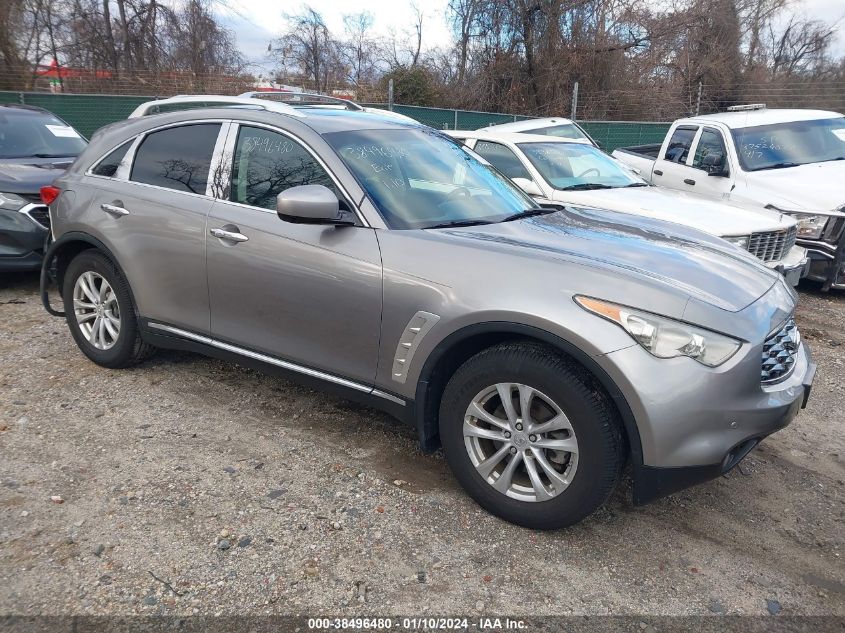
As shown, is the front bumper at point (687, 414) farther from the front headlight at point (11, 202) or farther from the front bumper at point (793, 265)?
the front headlight at point (11, 202)

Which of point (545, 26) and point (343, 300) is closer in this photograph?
point (343, 300)

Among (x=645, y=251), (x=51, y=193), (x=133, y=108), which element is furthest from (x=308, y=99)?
(x=133, y=108)

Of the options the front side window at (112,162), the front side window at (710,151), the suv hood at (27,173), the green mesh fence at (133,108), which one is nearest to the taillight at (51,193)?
the front side window at (112,162)

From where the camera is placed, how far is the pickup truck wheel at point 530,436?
2.54 m

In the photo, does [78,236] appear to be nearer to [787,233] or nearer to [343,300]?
[343,300]

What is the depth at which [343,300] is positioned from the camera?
3.13 meters

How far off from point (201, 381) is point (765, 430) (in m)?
3.33

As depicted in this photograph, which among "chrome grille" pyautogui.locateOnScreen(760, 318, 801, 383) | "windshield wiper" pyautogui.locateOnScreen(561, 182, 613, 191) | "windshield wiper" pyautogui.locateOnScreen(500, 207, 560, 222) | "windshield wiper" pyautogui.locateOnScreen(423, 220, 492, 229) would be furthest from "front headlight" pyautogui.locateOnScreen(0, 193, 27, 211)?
"chrome grille" pyautogui.locateOnScreen(760, 318, 801, 383)

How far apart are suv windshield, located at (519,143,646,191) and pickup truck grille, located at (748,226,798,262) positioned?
158 centimetres

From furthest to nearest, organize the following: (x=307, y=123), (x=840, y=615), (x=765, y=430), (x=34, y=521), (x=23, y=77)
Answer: (x=23, y=77) < (x=307, y=123) < (x=34, y=521) < (x=765, y=430) < (x=840, y=615)

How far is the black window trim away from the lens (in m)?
3.22

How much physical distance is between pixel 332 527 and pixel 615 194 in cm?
461

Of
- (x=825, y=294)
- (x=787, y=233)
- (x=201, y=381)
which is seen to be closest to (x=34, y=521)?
(x=201, y=381)

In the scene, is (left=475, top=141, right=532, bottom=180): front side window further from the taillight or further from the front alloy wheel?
the front alloy wheel
